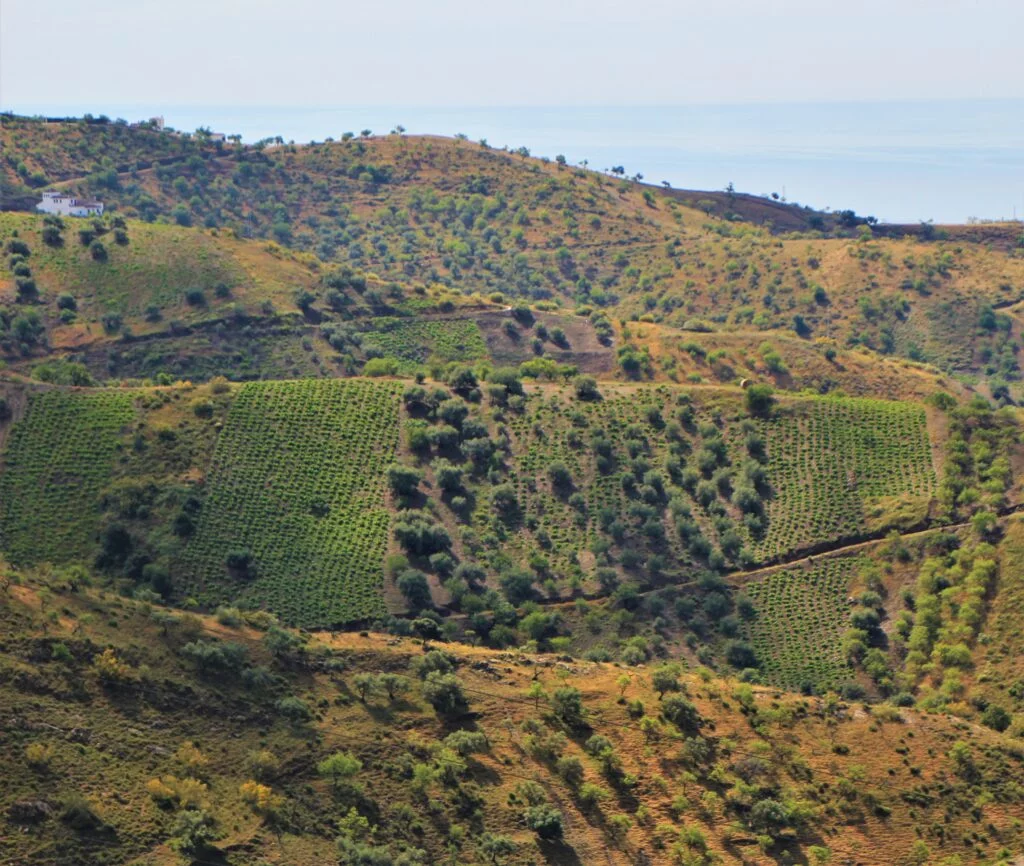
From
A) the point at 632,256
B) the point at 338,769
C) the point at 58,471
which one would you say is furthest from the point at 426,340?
the point at 338,769

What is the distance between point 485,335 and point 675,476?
4274 cm

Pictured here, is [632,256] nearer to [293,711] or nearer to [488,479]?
[488,479]

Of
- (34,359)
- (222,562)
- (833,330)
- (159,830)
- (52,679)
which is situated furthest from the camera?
(833,330)

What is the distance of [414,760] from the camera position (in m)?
62.5

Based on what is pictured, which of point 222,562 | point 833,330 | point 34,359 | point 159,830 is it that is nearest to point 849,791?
point 159,830

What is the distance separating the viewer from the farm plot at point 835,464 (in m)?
94.8

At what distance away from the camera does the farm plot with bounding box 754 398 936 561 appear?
9481 centimetres

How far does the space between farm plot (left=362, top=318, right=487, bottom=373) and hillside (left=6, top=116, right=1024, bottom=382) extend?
29.4m

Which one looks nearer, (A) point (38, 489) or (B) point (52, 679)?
(B) point (52, 679)

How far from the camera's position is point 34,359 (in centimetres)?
11619

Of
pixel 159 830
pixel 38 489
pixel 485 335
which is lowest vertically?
pixel 159 830

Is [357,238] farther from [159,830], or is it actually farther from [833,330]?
[159,830]

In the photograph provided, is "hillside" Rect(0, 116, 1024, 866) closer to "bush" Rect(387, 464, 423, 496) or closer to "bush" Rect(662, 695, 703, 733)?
"bush" Rect(662, 695, 703, 733)

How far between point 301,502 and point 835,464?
37.2 metres
